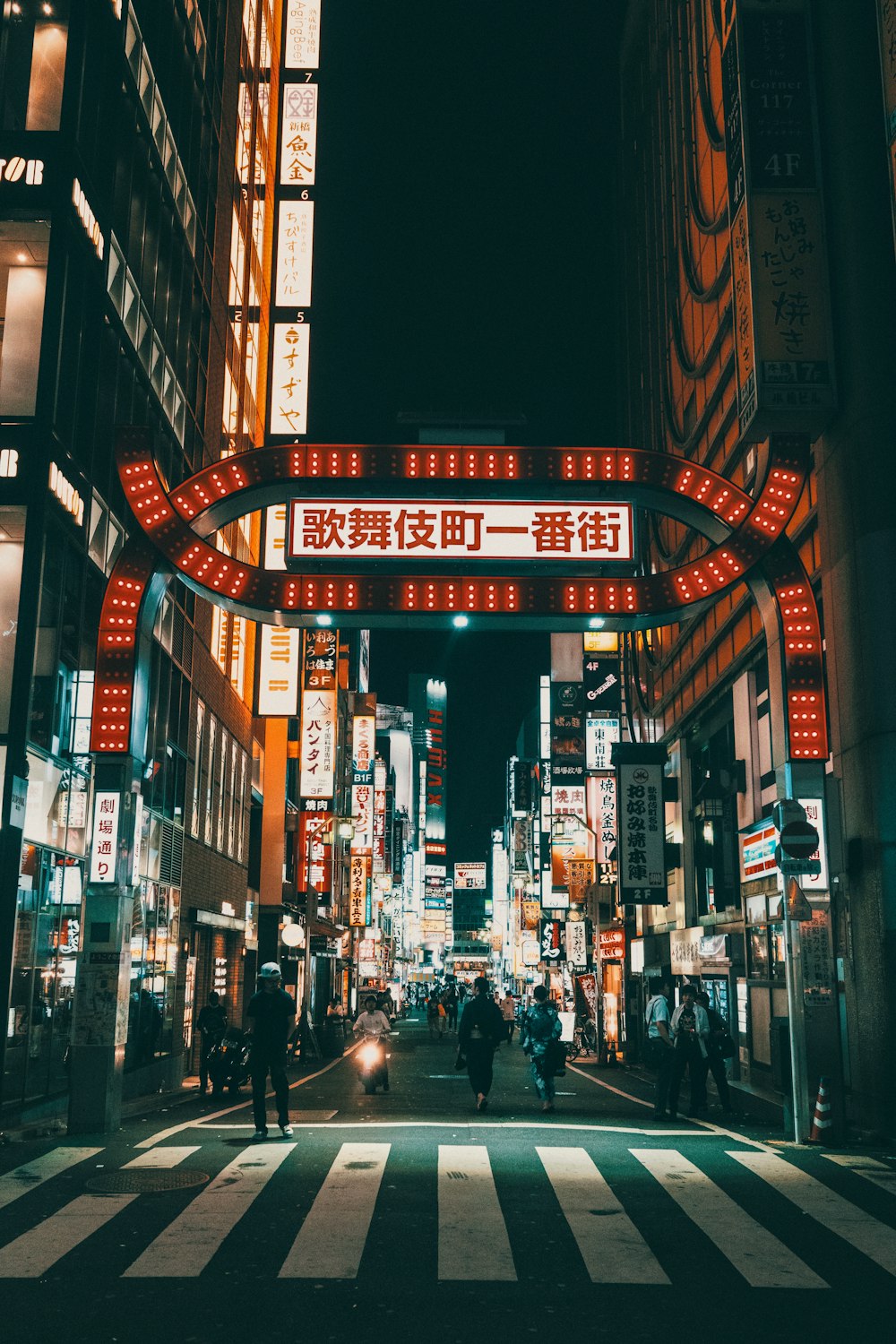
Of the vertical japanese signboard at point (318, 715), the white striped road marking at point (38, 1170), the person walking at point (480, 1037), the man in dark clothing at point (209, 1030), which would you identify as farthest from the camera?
the vertical japanese signboard at point (318, 715)

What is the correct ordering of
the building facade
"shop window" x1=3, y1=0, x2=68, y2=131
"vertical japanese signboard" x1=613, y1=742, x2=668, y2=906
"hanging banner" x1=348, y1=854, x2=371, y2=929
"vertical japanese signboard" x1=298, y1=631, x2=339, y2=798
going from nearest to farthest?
the building facade, "shop window" x1=3, y1=0, x2=68, y2=131, "vertical japanese signboard" x1=613, y1=742, x2=668, y2=906, "vertical japanese signboard" x1=298, y1=631, x2=339, y2=798, "hanging banner" x1=348, y1=854, x2=371, y2=929

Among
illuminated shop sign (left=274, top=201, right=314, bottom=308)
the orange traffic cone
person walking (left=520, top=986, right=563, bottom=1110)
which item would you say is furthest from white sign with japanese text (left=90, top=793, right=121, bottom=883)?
illuminated shop sign (left=274, top=201, right=314, bottom=308)

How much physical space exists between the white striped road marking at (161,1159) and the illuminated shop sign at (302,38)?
37205 millimetres

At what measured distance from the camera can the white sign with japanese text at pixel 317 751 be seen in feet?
152

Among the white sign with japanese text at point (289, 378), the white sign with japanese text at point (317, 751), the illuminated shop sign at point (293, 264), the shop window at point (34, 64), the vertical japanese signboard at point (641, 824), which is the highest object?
the illuminated shop sign at point (293, 264)

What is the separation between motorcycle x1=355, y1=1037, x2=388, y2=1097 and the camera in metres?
22.6

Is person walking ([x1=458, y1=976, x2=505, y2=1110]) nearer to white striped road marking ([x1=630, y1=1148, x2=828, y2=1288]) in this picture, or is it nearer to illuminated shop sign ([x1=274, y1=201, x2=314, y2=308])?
white striped road marking ([x1=630, y1=1148, x2=828, y2=1288])

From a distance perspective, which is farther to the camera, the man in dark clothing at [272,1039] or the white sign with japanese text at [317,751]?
the white sign with japanese text at [317,751]

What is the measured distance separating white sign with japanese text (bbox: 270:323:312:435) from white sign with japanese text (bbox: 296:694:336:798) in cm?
1385

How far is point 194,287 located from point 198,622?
830 cm

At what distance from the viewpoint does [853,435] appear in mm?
15992

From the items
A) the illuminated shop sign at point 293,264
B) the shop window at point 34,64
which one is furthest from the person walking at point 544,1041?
the illuminated shop sign at point 293,264

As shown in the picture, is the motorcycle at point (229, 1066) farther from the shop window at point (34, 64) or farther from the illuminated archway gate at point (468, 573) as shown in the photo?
the shop window at point (34, 64)

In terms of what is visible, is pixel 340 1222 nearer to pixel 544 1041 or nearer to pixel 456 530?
pixel 456 530
